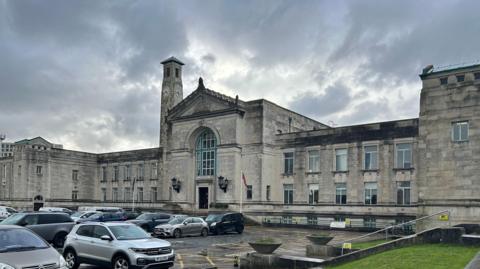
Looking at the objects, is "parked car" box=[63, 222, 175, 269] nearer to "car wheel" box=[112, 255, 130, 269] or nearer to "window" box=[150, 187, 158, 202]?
"car wheel" box=[112, 255, 130, 269]

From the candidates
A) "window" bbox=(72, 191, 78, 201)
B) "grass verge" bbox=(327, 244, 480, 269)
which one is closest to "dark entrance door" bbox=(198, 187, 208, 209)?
"window" bbox=(72, 191, 78, 201)

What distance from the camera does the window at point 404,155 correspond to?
1613 inches

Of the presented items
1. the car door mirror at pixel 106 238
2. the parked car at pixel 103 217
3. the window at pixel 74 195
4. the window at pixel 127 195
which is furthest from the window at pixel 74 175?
the car door mirror at pixel 106 238

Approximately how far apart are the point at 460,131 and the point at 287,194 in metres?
23.0

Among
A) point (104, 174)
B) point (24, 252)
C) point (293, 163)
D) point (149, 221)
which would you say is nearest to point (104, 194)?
point (104, 174)

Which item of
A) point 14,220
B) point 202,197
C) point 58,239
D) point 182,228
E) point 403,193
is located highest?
point 403,193

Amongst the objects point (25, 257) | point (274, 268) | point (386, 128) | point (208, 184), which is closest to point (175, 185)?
point (208, 184)

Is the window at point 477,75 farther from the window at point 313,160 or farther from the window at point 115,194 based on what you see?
the window at point 115,194

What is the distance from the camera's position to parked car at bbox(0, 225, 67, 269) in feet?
39.1

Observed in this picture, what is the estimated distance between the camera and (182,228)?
3297cm

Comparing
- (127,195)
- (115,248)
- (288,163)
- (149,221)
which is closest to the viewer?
(115,248)

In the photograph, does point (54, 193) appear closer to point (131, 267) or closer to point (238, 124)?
point (238, 124)

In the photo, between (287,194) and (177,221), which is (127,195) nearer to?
(287,194)

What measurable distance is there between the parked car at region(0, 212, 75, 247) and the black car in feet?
44.1
